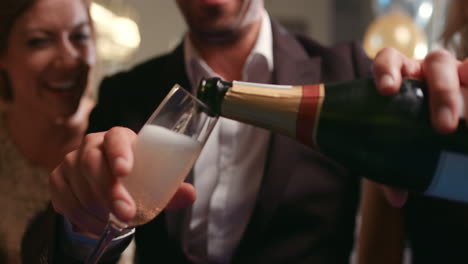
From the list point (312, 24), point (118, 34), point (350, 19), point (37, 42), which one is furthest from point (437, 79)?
point (350, 19)

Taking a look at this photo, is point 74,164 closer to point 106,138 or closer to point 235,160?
point 106,138

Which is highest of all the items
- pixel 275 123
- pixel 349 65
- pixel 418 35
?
pixel 275 123

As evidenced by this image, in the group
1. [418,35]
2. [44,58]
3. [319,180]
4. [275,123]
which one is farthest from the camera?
[418,35]

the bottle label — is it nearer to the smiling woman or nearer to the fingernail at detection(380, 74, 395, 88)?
the fingernail at detection(380, 74, 395, 88)

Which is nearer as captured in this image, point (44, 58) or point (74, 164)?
point (74, 164)

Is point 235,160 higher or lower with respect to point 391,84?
lower

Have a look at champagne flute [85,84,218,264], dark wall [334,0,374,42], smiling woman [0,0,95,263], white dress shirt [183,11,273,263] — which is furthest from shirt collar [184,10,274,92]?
dark wall [334,0,374,42]

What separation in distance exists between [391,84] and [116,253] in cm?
27

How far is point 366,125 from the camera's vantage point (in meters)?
0.40

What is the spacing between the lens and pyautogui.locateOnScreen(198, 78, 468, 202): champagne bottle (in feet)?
1.17

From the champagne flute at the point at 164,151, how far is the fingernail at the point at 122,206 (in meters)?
0.03

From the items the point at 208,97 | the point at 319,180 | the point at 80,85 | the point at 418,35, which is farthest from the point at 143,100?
the point at 418,35

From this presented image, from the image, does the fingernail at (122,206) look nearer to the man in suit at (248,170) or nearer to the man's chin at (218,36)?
the man in suit at (248,170)

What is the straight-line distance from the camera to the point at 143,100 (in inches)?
21.4
